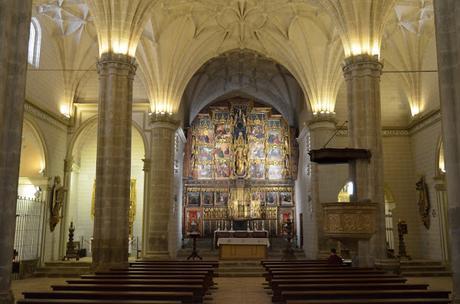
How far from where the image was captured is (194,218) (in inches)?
1308

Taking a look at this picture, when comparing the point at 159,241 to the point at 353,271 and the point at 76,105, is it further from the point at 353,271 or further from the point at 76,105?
the point at 353,271

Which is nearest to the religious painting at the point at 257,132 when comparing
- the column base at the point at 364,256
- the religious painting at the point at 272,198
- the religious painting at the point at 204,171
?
the religious painting at the point at 204,171

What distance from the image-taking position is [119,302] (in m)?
7.26

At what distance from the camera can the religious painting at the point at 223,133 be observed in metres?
34.9

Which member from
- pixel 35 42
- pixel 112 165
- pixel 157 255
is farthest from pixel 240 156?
pixel 112 165

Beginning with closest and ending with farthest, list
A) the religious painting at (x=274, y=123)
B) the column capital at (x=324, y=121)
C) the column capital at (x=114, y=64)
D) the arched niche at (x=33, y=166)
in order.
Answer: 1. the column capital at (x=114, y=64)
2. the arched niche at (x=33, y=166)
3. the column capital at (x=324, y=121)
4. the religious painting at (x=274, y=123)

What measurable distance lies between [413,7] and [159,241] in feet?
54.2

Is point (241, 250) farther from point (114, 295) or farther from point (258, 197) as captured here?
point (114, 295)

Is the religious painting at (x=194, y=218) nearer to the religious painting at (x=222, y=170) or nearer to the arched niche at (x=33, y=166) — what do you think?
the religious painting at (x=222, y=170)

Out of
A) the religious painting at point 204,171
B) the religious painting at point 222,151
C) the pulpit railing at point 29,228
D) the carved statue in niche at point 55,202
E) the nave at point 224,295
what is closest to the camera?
the nave at point 224,295

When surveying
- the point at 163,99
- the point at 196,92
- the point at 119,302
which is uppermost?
the point at 196,92

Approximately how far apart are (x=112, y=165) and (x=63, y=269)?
8558mm

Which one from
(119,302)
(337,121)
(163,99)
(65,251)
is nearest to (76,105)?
(163,99)

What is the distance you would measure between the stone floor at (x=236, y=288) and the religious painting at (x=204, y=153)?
1624cm
